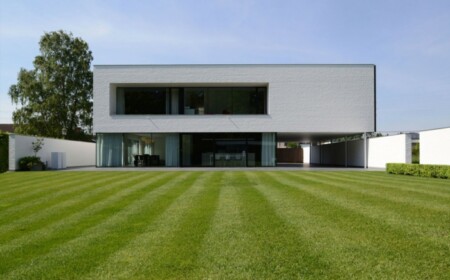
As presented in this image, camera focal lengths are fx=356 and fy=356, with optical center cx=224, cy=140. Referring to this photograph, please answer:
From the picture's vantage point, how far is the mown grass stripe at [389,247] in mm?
3607

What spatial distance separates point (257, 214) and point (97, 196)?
4594 mm

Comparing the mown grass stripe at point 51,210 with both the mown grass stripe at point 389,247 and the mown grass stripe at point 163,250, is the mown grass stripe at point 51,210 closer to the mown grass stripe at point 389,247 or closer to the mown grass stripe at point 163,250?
the mown grass stripe at point 163,250

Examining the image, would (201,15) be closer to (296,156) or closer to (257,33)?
(257,33)

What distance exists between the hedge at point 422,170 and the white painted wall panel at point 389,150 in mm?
3787

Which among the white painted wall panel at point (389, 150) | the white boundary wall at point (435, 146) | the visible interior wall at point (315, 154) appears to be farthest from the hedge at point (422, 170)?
the visible interior wall at point (315, 154)

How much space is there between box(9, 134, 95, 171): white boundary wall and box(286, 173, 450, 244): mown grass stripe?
2007 centimetres

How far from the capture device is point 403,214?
622 cm

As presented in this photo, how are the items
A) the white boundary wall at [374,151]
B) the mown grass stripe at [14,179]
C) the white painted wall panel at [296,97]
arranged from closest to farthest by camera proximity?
the mown grass stripe at [14,179], the white boundary wall at [374,151], the white painted wall panel at [296,97]

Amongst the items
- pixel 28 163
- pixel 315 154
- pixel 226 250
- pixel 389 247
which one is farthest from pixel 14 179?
pixel 315 154

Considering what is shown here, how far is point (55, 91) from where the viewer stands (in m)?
35.1

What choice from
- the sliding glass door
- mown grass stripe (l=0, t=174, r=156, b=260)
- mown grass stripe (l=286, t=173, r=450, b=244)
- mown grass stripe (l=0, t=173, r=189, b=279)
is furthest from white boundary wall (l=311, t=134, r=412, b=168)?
mown grass stripe (l=0, t=174, r=156, b=260)

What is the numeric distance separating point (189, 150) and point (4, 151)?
11.1 m

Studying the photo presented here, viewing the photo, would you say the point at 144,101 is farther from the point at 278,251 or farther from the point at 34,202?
the point at 278,251

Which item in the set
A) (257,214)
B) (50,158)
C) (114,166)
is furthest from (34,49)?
(257,214)
